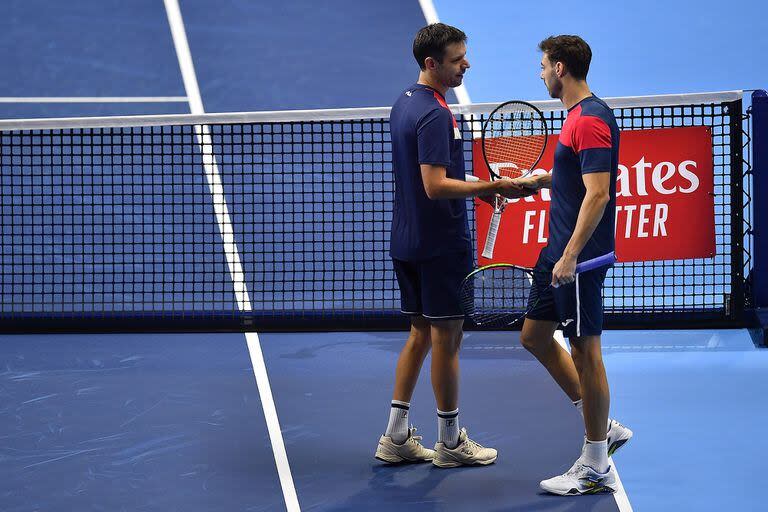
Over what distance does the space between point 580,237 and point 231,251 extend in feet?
15.5

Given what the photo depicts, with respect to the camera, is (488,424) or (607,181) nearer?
(607,181)

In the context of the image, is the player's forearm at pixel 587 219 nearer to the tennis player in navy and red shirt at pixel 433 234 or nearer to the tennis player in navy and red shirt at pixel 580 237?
the tennis player in navy and red shirt at pixel 580 237

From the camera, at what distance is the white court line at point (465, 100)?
4637 millimetres

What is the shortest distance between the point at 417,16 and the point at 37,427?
28.4 feet

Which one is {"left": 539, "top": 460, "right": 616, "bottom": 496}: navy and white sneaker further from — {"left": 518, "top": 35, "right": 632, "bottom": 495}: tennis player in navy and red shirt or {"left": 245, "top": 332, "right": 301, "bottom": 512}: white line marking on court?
{"left": 245, "top": 332, "right": 301, "bottom": 512}: white line marking on court

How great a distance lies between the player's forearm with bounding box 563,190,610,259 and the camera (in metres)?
4.40

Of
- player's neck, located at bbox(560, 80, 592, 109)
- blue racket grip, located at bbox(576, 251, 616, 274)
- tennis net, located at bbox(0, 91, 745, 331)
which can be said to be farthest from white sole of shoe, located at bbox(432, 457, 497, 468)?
tennis net, located at bbox(0, 91, 745, 331)

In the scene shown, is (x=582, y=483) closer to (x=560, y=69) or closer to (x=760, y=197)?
(x=560, y=69)

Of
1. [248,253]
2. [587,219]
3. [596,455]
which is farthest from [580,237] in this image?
[248,253]

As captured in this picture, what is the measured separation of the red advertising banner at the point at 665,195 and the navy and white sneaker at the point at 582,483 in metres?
2.70

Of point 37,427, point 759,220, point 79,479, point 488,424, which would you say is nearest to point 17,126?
point 37,427

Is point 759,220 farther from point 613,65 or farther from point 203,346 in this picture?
point 613,65

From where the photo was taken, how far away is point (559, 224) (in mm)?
4645

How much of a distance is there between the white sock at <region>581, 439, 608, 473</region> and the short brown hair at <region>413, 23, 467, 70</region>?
65.5 inches
